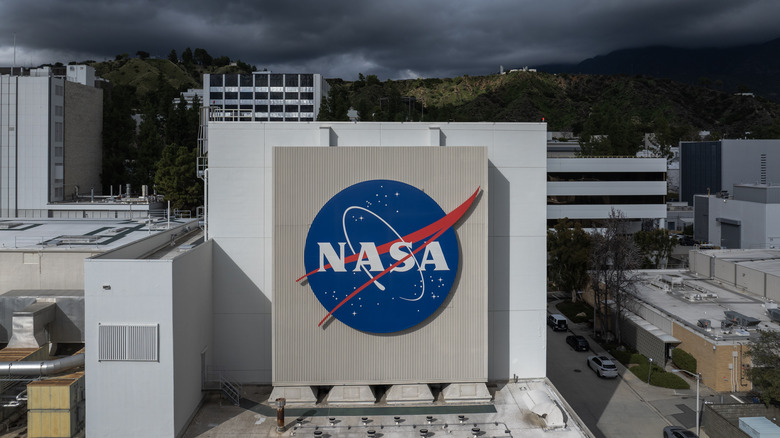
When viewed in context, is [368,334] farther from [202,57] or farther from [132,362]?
[202,57]

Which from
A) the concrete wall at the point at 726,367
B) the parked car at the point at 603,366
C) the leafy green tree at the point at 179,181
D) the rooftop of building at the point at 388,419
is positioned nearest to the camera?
the rooftop of building at the point at 388,419

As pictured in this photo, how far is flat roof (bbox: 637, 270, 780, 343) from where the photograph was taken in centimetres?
3244

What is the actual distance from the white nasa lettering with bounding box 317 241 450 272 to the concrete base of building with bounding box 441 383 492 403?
14.0 ft

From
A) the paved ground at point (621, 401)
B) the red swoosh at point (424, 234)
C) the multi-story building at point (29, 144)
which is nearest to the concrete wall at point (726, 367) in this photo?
the paved ground at point (621, 401)

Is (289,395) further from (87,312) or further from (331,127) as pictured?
(331,127)

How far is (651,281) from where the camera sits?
146 ft

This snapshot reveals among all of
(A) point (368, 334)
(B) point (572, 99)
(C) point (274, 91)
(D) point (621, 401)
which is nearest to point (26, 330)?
(A) point (368, 334)

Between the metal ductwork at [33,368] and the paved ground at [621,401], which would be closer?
the metal ductwork at [33,368]

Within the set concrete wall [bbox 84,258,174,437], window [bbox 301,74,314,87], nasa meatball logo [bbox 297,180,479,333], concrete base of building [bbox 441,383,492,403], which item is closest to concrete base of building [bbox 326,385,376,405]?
nasa meatball logo [bbox 297,180,479,333]

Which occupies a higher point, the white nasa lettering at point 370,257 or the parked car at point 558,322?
the white nasa lettering at point 370,257

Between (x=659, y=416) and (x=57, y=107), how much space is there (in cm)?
5004

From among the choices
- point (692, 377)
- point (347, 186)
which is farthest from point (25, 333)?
point (692, 377)

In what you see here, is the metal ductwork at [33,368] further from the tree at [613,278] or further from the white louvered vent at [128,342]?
the tree at [613,278]

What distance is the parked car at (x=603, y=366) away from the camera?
33.3 metres
